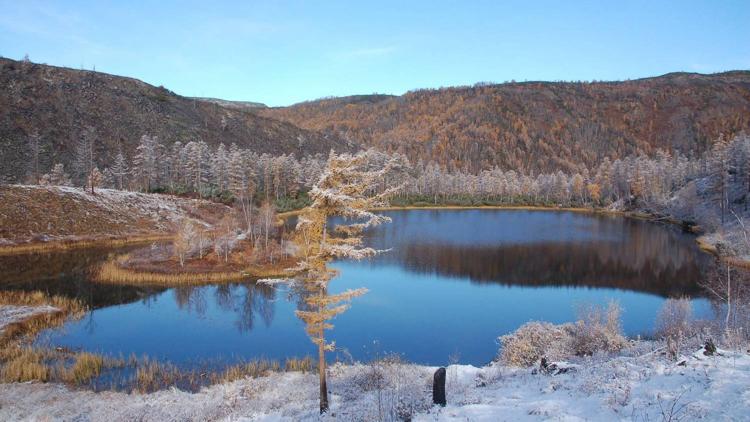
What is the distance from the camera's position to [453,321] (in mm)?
29250

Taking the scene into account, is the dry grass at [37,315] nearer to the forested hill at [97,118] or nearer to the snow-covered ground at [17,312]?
the snow-covered ground at [17,312]

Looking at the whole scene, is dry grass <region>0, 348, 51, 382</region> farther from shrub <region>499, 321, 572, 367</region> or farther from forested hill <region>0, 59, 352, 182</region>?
forested hill <region>0, 59, 352, 182</region>

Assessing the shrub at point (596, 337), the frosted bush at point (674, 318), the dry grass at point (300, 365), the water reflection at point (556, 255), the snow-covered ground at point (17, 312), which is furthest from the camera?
the water reflection at point (556, 255)

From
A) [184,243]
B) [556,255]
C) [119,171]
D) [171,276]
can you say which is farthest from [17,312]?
[119,171]

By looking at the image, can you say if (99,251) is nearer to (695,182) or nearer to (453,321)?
(453,321)

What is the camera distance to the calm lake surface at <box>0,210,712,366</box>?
24.9 metres

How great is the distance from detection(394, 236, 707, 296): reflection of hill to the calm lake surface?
109 millimetres

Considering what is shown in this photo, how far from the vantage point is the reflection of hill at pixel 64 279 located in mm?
33625

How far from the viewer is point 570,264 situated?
4747 centimetres

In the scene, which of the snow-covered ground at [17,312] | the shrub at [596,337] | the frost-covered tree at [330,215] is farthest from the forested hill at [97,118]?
the shrub at [596,337]

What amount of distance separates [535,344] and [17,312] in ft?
89.7

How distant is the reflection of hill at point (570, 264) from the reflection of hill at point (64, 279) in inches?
940

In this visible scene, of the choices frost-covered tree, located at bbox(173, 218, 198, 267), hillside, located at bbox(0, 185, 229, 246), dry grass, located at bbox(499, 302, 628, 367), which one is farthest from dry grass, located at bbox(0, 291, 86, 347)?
hillside, located at bbox(0, 185, 229, 246)

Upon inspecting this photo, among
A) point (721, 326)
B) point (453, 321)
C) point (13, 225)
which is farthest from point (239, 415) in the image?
point (13, 225)
